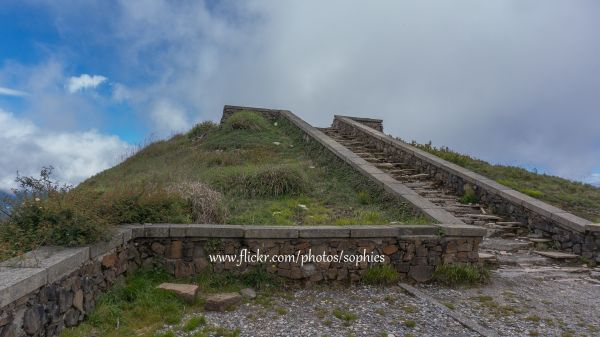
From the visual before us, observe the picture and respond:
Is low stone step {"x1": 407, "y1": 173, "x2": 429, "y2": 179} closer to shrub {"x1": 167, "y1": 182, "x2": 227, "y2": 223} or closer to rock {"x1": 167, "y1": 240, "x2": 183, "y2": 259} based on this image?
shrub {"x1": 167, "y1": 182, "x2": 227, "y2": 223}

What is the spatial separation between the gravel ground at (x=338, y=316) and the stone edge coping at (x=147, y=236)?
2.24 feet

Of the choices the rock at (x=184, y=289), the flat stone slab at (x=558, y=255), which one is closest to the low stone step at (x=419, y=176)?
the flat stone slab at (x=558, y=255)

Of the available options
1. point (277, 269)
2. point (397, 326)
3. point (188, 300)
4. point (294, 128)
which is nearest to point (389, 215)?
point (277, 269)

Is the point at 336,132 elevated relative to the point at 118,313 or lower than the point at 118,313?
elevated

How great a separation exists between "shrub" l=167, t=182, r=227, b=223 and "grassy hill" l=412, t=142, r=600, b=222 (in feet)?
21.1

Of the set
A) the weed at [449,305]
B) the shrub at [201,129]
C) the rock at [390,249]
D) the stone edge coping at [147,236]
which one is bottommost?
the weed at [449,305]

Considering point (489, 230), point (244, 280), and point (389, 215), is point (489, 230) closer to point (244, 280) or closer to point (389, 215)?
point (389, 215)

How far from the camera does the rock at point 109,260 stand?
171 inches

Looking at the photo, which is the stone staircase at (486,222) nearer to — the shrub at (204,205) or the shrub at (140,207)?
the shrub at (204,205)

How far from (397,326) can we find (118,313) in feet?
8.47

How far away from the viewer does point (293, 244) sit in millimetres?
5141

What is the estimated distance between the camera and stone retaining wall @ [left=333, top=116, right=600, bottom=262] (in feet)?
21.7

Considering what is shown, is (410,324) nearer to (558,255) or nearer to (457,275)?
(457,275)

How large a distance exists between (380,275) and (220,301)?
6.40 ft
